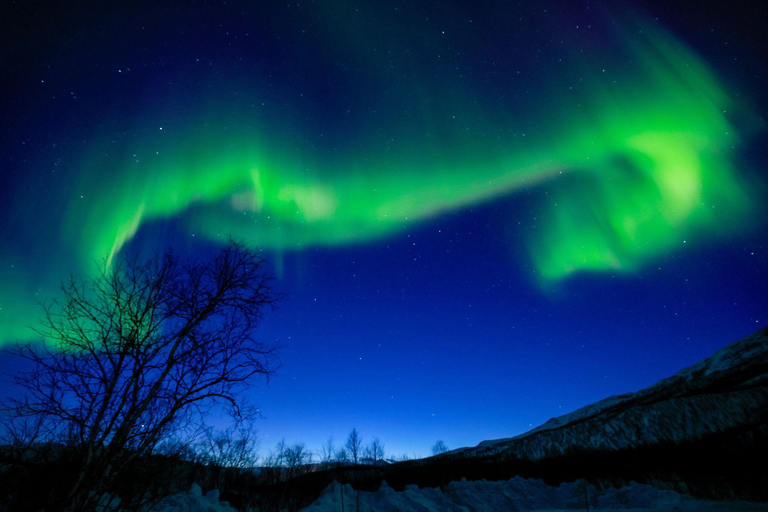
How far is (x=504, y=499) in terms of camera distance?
3456 cm

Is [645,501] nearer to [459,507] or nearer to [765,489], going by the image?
[765,489]

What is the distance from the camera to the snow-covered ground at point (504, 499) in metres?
29.0

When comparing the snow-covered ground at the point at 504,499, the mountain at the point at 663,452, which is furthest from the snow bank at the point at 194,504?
the mountain at the point at 663,452

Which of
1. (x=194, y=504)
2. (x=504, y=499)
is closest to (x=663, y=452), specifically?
(x=504, y=499)

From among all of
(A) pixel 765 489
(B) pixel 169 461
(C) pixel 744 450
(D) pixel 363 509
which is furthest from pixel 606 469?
(B) pixel 169 461

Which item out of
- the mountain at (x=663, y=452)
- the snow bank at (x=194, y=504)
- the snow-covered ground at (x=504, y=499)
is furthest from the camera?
the mountain at (x=663, y=452)

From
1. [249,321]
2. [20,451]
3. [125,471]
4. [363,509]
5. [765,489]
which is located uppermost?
[249,321]

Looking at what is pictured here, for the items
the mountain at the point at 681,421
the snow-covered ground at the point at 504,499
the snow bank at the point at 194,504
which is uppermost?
the mountain at the point at 681,421

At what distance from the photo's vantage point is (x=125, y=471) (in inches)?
235

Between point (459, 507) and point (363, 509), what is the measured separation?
8761 millimetres

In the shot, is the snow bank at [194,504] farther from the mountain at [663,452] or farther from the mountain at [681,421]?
the mountain at [681,421]

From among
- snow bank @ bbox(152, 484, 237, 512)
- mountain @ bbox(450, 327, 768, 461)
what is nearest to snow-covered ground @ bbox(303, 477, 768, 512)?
snow bank @ bbox(152, 484, 237, 512)

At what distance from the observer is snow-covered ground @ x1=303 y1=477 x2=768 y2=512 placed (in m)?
29.0

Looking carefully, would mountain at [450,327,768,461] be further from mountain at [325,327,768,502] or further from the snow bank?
the snow bank
